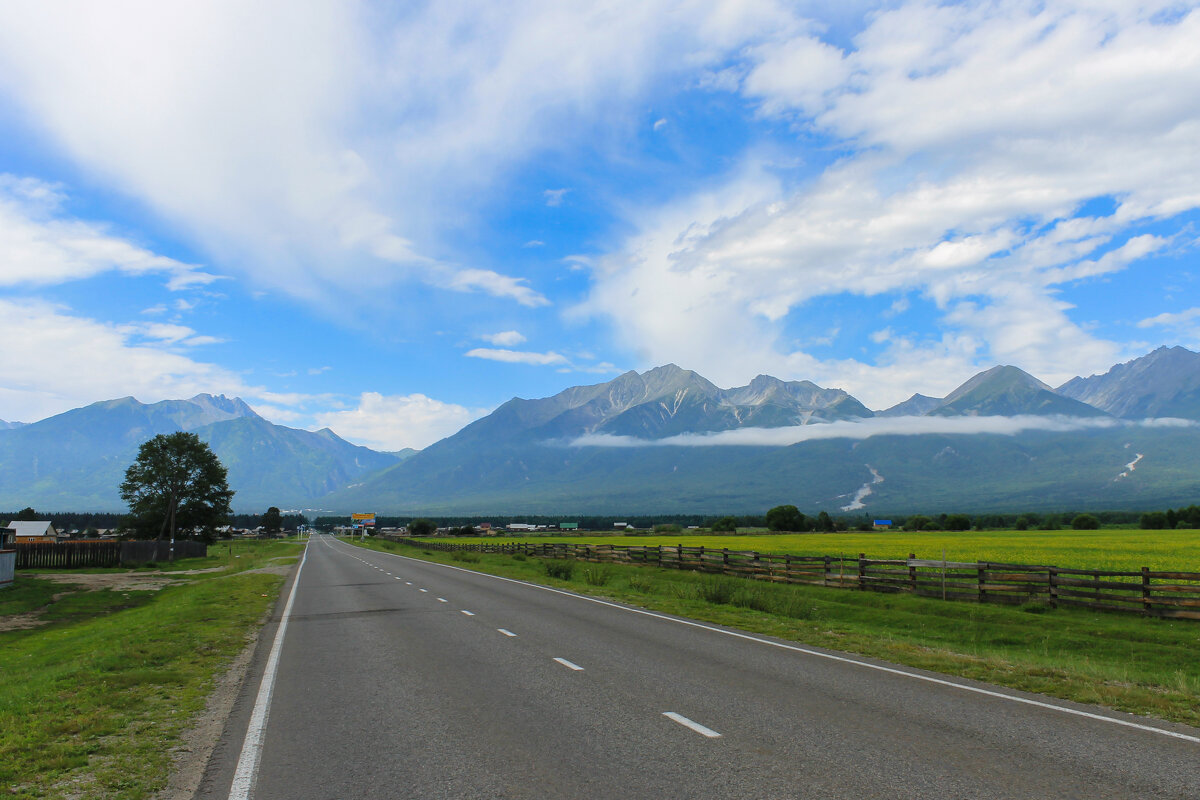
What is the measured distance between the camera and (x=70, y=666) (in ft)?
45.4

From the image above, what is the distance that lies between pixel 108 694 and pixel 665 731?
804cm

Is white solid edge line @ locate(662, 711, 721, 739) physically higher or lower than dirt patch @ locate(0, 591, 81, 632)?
higher

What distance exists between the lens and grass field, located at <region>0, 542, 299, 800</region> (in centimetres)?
700

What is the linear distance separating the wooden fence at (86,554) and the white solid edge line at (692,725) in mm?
57250

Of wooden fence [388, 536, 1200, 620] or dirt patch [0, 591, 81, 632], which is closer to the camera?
wooden fence [388, 536, 1200, 620]

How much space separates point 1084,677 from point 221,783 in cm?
1202

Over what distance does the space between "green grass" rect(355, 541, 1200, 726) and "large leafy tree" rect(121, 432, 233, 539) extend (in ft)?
239

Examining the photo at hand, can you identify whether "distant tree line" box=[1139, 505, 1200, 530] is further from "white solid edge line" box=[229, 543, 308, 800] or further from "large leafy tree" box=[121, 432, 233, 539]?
"white solid edge line" box=[229, 543, 308, 800]

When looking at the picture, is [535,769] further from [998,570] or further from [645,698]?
[998,570]

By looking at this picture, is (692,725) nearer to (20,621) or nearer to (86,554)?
(20,621)

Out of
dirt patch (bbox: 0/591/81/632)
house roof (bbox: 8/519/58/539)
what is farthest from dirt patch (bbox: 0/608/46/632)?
house roof (bbox: 8/519/58/539)

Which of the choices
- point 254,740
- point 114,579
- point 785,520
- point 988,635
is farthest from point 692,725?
point 785,520

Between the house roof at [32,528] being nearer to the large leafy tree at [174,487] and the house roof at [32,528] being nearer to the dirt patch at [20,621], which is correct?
the large leafy tree at [174,487]

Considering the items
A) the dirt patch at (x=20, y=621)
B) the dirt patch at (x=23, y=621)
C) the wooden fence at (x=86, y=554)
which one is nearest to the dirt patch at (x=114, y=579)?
the wooden fence at (x=86, y=554)
